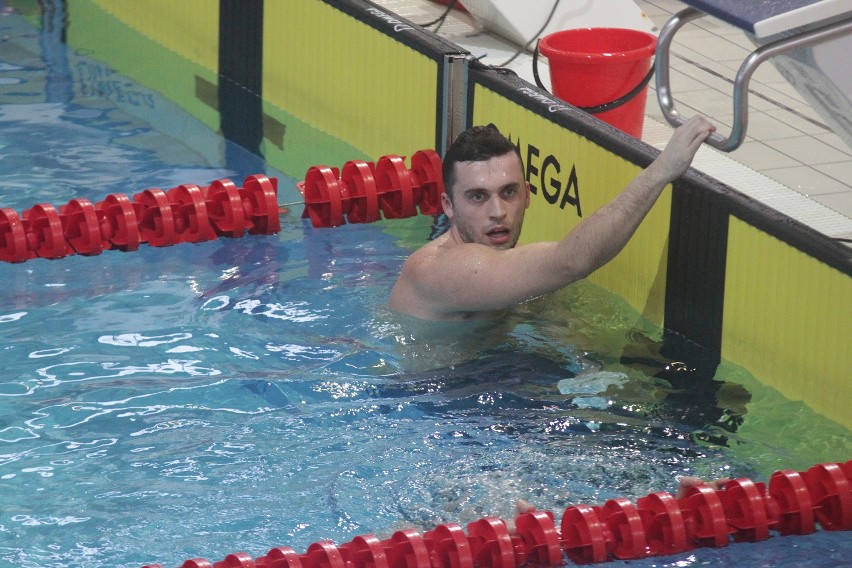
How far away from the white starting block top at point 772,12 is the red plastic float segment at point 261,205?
2237 millimetres

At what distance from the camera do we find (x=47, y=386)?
3834mm

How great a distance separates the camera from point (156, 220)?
181 inches

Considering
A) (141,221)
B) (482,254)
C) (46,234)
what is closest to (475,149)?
(482,254)

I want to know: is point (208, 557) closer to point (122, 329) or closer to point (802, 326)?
point (122, 329)

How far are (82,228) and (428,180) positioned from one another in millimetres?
1241

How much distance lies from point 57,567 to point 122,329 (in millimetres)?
1293

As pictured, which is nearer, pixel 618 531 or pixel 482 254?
pixel 618 531

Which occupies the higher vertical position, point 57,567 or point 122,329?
point 122,329

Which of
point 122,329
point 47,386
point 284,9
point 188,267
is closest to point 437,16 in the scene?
point 284,9

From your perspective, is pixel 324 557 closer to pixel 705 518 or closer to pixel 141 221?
pixel 705 518

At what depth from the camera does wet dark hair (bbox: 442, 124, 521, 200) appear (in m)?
3.71

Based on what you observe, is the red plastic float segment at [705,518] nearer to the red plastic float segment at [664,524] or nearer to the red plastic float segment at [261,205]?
the red plastic float segment at [664,524]

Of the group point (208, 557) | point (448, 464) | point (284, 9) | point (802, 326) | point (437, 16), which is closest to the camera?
point (208, 557)

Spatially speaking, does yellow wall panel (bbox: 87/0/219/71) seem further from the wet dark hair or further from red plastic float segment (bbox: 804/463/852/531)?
red plastic float segment (bbox: 804/463/852/531)
